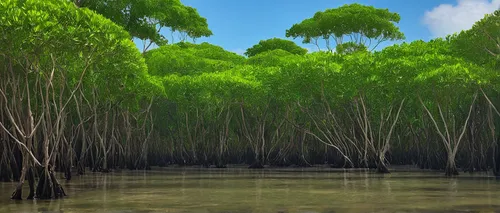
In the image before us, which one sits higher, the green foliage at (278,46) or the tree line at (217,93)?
the green foliage at (278,46)

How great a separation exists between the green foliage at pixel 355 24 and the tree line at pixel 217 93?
80 millimetres

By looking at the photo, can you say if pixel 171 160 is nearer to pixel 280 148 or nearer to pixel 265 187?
pixel 280 148

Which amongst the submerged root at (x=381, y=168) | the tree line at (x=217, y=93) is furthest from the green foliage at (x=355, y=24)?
the submerged root at (x=381, y=168)

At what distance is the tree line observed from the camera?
51.9 ft

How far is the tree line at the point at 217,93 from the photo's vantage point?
15.8 m

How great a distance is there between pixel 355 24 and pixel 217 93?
35.0 feet

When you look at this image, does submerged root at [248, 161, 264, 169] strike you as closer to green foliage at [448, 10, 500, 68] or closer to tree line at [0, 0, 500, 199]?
tree line at [0, 0, 500, 199]

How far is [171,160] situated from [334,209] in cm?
3253

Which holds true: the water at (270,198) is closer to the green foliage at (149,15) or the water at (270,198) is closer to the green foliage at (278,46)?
the green foliage at (149,15)

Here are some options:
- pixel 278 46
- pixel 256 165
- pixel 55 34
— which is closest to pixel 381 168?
pixel 256 165

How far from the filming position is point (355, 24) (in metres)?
40.9

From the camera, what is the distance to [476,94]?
2595cm

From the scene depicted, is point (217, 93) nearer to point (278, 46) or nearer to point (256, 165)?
point (256, 165)

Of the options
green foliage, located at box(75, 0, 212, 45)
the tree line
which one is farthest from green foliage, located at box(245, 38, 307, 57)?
green foliage, located at box(75, 0, 212, 45)
